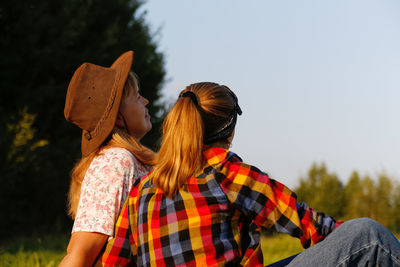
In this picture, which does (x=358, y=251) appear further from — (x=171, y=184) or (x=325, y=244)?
(x=171, y=184)

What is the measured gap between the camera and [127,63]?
2596 millimetres

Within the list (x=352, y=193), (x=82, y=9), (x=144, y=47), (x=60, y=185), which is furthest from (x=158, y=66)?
(x=352, y=193)

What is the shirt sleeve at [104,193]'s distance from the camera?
2.17 meters

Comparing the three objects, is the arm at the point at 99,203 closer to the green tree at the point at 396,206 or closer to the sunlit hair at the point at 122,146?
the sunlit hair at the point at 122,146

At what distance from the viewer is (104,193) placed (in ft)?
7.25

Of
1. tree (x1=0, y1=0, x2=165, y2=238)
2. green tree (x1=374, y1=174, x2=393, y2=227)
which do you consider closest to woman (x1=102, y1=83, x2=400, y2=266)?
tree (x1=0, y1=0, x2=165, y2=238)

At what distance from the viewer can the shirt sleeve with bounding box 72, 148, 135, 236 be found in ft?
7.12

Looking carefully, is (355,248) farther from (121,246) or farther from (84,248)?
(84,248)

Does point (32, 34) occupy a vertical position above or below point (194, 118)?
above

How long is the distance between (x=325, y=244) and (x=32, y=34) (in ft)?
31.9

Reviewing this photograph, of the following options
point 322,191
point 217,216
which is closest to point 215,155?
point 217,216

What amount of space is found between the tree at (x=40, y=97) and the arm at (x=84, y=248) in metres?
7.06

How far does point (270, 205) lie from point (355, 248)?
1.30 ft

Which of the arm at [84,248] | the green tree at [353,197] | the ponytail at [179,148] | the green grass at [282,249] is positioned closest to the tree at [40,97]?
the green grass at [282,249]
